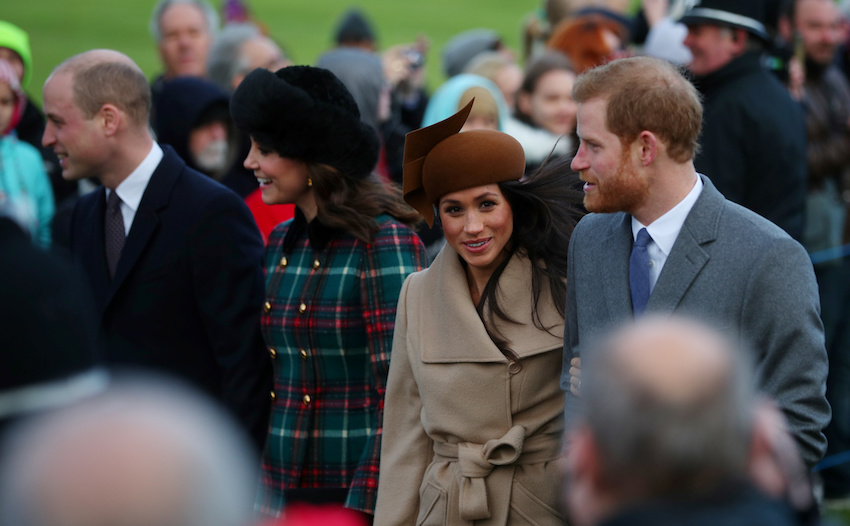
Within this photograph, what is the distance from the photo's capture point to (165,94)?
21.0 ft

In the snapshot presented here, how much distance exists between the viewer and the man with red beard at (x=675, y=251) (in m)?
3.00

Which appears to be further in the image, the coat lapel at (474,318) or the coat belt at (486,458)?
the coat lapel at (474,318)

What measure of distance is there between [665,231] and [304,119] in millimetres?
1640

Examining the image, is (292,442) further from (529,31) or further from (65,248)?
(529,31)

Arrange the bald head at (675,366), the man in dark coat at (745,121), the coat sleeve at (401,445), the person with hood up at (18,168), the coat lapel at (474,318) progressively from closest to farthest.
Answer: the bald head at (675,366)
the coat lapel at (474,318)
the coat sleeve at (401,445)
the man in dark coat at (745,121)
the person with hood up at (18,168)

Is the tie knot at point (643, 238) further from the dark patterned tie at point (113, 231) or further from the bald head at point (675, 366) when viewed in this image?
the dark patterned tie at point (113, 231)

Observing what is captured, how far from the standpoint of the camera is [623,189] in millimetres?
3244

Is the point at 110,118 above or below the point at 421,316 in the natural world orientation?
above

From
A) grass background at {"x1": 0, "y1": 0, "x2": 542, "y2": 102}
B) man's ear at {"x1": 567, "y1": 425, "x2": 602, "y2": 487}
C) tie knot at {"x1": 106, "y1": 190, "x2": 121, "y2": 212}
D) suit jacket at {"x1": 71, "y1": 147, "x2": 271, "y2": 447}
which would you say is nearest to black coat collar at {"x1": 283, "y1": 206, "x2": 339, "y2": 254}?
suit jacket at {"x1": 71, "y1": 147, "x2": 271, "y2": 447}

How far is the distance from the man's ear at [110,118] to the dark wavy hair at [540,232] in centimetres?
178

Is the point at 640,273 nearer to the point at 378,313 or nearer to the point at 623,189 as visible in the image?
the point at 623,189

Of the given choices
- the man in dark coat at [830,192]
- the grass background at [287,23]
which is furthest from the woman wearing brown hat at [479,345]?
the grass background at [287,23]

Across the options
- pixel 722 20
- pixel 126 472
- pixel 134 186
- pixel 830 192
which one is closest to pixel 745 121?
pixel 722 20

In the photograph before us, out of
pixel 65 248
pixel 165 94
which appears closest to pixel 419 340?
pixel 65 248
